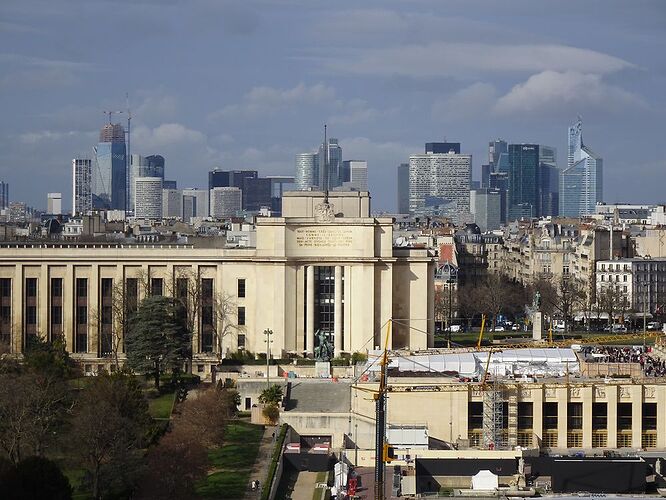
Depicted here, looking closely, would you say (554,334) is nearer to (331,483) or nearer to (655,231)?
(655,231)

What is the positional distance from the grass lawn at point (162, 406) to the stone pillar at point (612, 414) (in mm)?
20778

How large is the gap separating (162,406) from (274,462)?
56.6 feet

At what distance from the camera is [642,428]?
3529 inches

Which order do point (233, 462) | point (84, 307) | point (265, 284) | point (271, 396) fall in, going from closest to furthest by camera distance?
1. point (233, 462)
2. point (271, 396)
3. point (265, 284)
4. point (84, 307)

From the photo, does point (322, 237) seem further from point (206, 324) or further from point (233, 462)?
point (233, 462)

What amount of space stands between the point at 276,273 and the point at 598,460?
4112 cm

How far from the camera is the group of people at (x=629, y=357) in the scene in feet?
317

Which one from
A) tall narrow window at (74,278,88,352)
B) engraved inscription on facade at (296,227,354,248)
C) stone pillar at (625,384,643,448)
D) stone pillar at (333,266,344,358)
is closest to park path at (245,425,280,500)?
stone pillar at (625,384,643,448)

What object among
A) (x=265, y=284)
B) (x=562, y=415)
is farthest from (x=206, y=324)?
(x=562, y=415)

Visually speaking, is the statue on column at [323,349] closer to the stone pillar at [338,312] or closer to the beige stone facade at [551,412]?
the stone pillar at [338,312]

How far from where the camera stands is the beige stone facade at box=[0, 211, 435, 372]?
116875mm

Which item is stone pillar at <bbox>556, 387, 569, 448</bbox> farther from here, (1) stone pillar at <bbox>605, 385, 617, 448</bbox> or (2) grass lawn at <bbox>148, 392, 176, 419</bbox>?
(2) grass lawn at <bbox>148, 392, 176, 419</bbox>

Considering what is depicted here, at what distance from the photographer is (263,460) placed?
268 ft

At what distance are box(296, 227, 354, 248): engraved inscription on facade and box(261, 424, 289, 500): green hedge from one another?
29972 millimetres
